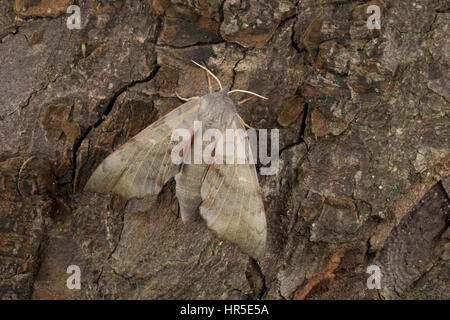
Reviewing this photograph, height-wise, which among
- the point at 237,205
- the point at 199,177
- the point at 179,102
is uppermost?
the point at 179,102

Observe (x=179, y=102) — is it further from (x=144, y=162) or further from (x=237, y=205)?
(x=237, y=205)

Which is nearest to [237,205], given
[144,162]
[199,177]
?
[199,177]

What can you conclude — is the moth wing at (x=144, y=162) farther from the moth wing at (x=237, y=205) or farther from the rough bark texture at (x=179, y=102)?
the moth wing at (x=237, y=205)

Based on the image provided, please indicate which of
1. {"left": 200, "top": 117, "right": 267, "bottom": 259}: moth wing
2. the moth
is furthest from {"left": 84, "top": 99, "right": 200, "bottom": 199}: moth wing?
{"left": 200, "top": 117, "right": 267, "bottom": 259}: moth wing

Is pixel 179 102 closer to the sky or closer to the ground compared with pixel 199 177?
closer to the sky

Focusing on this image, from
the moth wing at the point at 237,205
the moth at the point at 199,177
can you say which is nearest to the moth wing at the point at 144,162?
the moth at the point at 199,177

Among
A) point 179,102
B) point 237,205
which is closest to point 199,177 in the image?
point 237,205

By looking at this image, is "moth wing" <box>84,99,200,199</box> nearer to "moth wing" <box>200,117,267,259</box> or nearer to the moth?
the moth
